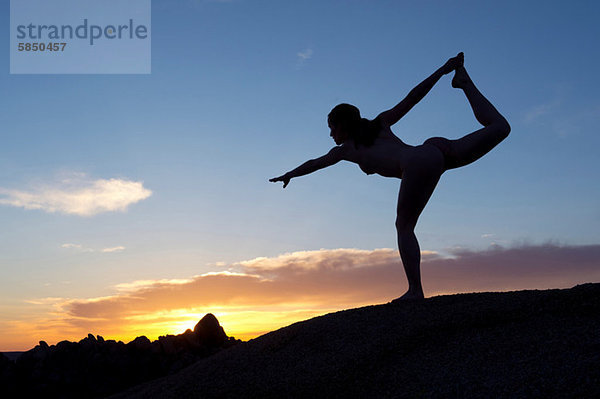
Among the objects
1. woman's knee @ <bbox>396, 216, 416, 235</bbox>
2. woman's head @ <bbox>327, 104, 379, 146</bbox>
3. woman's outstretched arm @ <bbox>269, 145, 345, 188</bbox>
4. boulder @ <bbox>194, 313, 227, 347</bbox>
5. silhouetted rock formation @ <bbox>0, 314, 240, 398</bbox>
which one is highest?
woman's head @ <bbox>327, 104, 379, 146</bbox>

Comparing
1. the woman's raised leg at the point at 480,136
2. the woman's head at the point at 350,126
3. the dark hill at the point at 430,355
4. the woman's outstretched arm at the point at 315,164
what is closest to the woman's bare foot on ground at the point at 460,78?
the woman's raised leg at the point at 480,136

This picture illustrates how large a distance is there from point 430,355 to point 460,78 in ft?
11.2

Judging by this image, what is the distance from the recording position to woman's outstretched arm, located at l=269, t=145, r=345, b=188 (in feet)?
20.2

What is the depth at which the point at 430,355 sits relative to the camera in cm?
463

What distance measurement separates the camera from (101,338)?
873 cm

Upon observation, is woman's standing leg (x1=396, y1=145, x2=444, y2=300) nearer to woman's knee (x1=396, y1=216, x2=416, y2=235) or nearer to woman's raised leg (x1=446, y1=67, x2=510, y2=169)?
woman's knee (x1=396, y1=216, x2=416, y2=235)

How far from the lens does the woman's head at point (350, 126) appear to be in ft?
20.3

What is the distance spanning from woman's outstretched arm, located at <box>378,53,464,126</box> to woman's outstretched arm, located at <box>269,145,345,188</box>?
0.69 meters

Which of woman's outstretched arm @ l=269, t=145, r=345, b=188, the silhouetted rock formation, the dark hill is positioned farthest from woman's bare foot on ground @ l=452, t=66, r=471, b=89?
the silhouetted rock formation

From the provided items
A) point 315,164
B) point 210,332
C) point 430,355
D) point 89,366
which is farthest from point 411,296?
point 89,366

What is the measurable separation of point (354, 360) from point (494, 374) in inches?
50.2

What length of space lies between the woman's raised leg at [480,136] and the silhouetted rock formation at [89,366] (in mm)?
5417

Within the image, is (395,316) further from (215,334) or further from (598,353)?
(215,334)

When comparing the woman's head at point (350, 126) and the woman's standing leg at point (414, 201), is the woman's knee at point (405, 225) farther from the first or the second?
the woman's head at point (350, 126)
